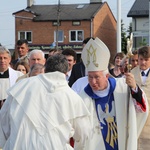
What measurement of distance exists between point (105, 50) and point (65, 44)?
5196 centimetres

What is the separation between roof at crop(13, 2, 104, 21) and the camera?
5775 centimetres

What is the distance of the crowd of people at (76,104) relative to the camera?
16.1 ft

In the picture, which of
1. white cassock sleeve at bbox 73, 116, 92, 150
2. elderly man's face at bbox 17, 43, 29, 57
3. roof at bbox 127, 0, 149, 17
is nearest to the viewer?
white cassock sleeve at bbox 73, 116, 92, 150

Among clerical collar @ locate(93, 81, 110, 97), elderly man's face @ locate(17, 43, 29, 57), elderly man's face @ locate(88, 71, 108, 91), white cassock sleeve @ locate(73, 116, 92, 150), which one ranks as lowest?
white cassock sleeve @ locate(73, 116, 92, 150)

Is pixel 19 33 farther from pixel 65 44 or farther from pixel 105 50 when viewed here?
pixel 105 50

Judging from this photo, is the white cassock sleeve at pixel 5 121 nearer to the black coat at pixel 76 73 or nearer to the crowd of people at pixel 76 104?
the crowd of people at pixel 76 104

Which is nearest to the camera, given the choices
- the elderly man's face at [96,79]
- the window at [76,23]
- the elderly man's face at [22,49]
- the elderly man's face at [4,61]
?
the elderly man's face at [96,79]

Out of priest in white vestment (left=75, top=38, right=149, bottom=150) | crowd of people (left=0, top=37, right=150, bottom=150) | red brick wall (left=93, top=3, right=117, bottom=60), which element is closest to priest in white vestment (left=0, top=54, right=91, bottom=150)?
crowd of people (left=0, top=37, right=150, bottom=150)

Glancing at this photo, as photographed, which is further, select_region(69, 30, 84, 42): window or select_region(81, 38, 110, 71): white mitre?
select_region(69, 30, 84, 42): window

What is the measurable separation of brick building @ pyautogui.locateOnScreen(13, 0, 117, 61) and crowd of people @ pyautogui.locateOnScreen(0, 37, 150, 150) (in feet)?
160

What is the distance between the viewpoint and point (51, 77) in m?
4.98

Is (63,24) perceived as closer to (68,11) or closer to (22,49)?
(68,11)

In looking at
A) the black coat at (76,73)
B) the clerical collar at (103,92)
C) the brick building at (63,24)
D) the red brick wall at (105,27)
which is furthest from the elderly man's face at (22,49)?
the red brick wall at (105,27)

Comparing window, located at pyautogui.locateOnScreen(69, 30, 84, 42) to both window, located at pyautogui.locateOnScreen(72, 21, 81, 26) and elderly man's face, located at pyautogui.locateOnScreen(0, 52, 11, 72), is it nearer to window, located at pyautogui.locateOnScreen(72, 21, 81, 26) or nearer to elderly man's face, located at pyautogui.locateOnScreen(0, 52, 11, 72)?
window, located at pyautogui.locateOnScreen(72, 21, 81, 26)
